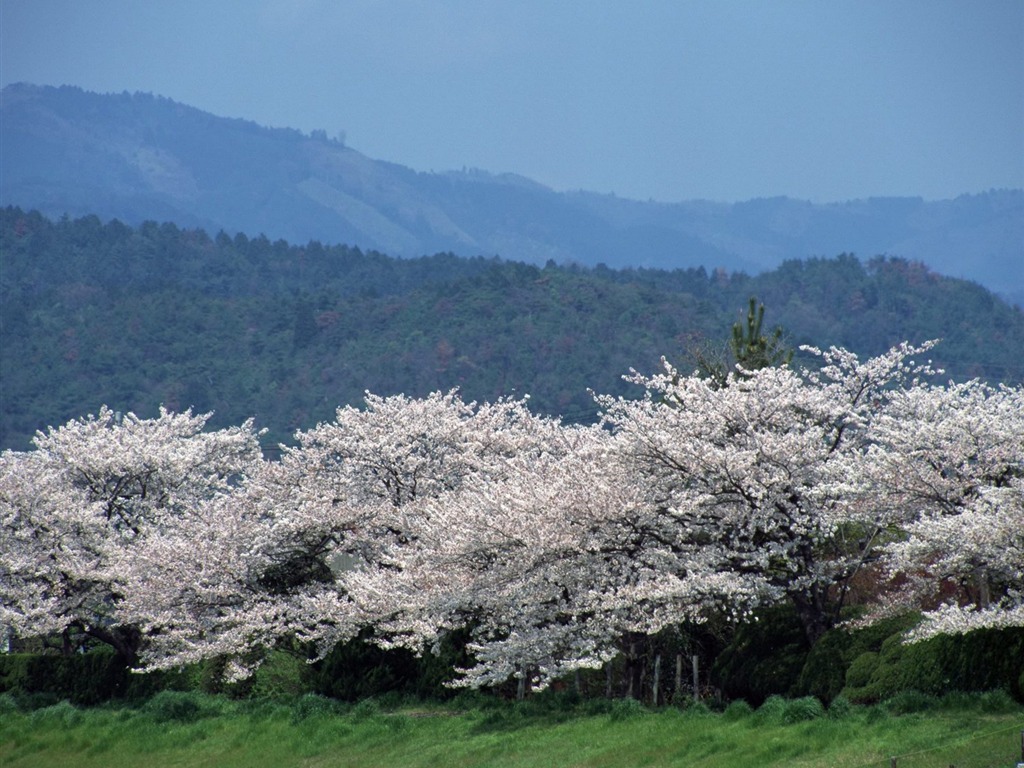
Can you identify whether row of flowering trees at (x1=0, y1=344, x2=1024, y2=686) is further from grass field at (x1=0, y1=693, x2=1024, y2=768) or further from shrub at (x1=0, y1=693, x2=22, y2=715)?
shrub at (x1=0, y1=693, x2=22, y2=715)

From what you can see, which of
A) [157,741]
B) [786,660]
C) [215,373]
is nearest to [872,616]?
[786,660]

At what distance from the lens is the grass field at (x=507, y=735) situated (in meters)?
16.4

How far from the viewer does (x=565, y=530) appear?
22766mm

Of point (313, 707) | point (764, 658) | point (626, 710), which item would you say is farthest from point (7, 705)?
point (764, 658)

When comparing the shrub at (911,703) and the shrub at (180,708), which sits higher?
the shrub at (911,703)

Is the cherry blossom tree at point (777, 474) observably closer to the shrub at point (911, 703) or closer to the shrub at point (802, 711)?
the shrub at point (802, 711)

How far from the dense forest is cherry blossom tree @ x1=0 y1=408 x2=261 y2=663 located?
8027 centimetres

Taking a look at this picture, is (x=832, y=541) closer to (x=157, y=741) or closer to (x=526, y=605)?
(x=526, y=605)

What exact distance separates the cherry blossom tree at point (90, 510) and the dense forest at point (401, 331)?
80.3 metres

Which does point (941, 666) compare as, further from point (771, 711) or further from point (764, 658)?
point (764, 658)

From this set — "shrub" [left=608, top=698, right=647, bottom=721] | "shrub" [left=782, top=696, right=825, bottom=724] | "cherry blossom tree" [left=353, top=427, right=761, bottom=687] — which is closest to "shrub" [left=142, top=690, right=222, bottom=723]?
"cherry blossom tree" [left=353, top=427, right=761, bottom=687]

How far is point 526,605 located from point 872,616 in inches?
238

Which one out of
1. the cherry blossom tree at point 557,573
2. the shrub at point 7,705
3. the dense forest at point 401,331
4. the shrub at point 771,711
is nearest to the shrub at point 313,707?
the cherry blossom tree at point 557,573

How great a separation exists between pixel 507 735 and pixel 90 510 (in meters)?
15.6
